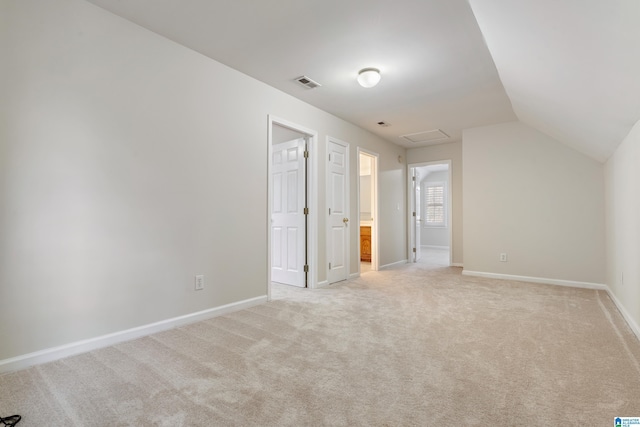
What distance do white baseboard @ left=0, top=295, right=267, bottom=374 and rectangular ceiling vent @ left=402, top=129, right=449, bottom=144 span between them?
4.25 meters

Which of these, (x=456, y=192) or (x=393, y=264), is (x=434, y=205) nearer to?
(x=456, y=192)

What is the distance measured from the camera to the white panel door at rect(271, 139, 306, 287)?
4340 mm

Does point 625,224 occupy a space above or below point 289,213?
below

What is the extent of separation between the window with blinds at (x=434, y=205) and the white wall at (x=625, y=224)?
5.96 m

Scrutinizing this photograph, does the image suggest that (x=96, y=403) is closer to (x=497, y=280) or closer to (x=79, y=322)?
(x=79, y=322)

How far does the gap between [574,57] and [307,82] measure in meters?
2.37

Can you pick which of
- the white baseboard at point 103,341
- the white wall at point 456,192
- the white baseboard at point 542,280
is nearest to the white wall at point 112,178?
the white baseboard at point 103,341

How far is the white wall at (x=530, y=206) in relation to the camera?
435 centimetres

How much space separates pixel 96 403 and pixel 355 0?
113 inches

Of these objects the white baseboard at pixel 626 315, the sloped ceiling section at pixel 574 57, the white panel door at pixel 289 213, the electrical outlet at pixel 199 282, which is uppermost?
the sloped ceiling section at pixel 574 57

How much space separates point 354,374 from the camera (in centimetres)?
189

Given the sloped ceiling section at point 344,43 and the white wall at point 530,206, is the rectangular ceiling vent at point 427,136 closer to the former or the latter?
the white wall at point 530,206

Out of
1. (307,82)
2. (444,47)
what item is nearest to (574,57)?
(444,47)

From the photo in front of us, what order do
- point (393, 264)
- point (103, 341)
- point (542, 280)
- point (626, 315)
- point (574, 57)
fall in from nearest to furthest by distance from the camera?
point (574, 57)
point (103, 341)
point (626, 315)
point (542, 280)
point (393, 264)
